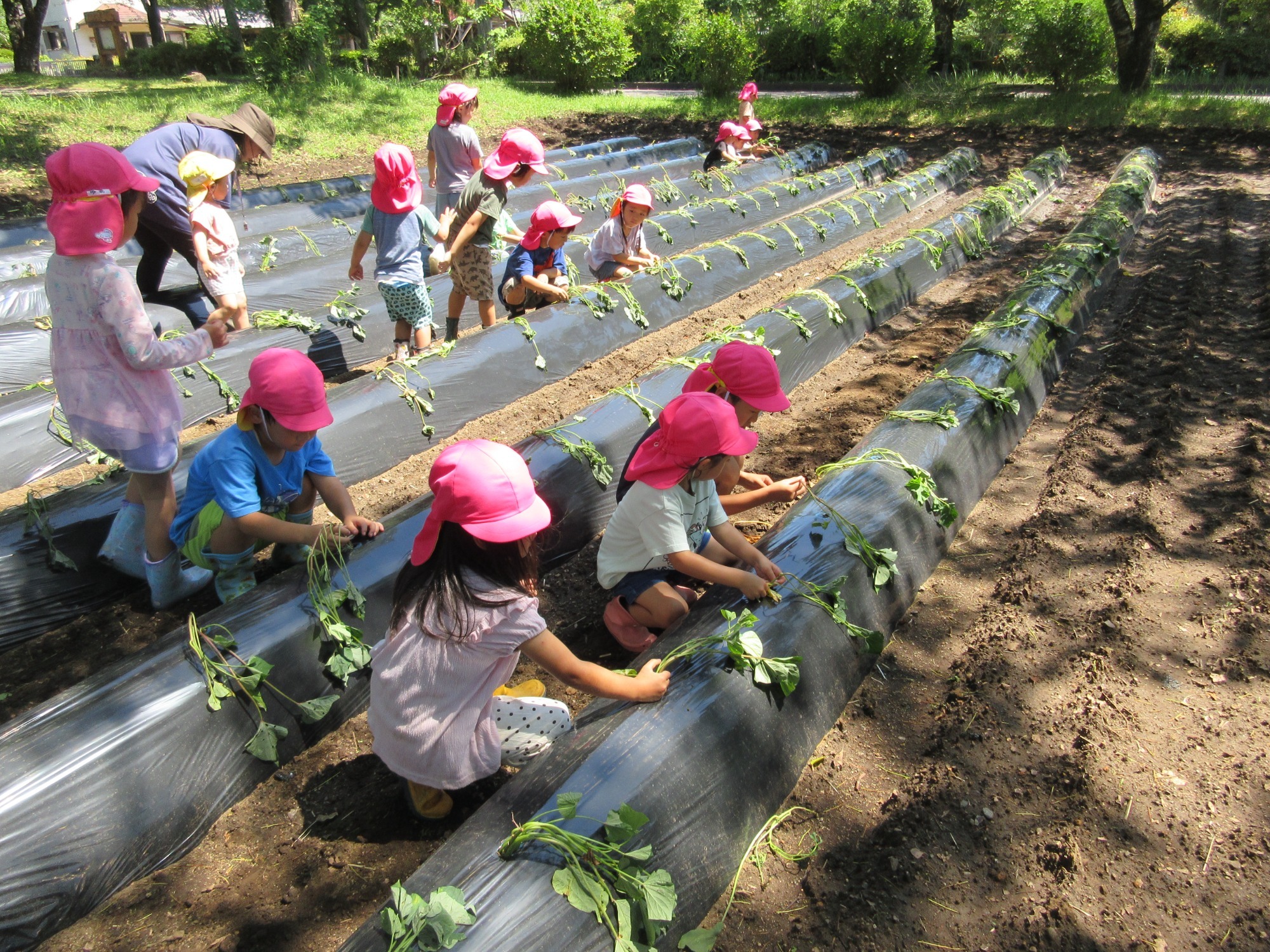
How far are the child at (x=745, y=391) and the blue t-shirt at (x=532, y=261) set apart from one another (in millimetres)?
3072

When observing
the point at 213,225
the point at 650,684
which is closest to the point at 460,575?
the point at 650,684

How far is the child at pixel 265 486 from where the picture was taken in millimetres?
2879

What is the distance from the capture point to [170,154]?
5133 mm

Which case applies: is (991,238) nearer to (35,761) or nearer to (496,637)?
(496,637)

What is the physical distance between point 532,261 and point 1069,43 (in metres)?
Answer: 15.9

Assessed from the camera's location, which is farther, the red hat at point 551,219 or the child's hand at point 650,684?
the red hat at point 551,219

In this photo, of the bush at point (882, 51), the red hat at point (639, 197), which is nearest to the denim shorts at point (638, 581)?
the red hat at point (639, 197)

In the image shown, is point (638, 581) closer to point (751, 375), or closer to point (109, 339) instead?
point (751, 375)

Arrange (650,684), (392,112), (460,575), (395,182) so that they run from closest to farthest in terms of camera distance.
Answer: (460,575) → (650,684) → (395,182) → (392,112)

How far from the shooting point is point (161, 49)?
2817 centimetres

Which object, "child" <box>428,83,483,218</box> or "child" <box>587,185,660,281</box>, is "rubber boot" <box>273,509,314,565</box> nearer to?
"child" <box>587,185,660,281</box>

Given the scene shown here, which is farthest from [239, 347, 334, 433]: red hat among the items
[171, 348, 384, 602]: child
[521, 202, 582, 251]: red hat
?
[521, 202, 582, 251]: red hat

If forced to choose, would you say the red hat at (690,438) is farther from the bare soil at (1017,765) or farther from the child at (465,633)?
the bare soil at (1017,765)

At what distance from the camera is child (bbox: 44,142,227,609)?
9.34 ft
